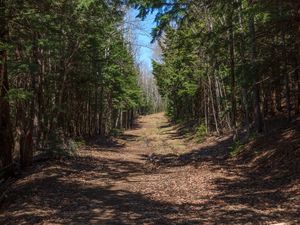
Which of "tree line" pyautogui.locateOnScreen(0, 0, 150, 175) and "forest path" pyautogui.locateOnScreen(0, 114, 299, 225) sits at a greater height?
"tree line" pyautogui.locateOnScreen(0, 0, 150, 175)

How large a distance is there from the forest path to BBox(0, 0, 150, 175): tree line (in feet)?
4.16

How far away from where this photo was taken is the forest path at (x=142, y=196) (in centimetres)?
838

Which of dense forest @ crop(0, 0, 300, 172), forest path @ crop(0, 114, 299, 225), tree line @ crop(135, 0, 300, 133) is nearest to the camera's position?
forest path @ crop(0, 114, 299, 225)

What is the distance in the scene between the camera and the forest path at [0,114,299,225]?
8.38 m

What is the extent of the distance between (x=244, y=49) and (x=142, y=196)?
8.99 m

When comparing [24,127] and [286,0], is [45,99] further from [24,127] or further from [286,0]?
[286,0]

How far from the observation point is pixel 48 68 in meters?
21.6

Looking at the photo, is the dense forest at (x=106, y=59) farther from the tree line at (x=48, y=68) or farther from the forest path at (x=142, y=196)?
the forest path at (x=142, y=196)

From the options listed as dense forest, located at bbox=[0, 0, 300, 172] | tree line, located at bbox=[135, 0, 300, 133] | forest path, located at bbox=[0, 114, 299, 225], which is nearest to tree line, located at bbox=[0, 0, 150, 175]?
dense forest, located at bbox=[0, 0, 300, 172]

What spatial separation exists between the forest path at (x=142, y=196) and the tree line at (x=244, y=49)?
3430mm

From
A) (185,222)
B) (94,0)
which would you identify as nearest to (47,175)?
(94,0)

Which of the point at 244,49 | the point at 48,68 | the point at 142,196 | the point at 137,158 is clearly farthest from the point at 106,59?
the point at 142,196

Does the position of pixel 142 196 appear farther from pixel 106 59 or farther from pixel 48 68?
pixel 106 59

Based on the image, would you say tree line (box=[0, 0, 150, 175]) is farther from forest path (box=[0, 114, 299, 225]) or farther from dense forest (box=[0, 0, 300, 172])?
forest path (box=[0, 114, 299, 225])
